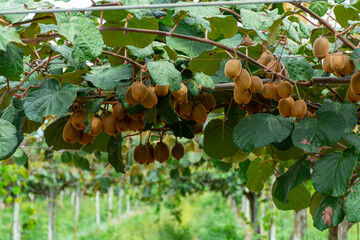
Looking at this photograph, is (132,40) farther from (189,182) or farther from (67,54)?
(189,182)

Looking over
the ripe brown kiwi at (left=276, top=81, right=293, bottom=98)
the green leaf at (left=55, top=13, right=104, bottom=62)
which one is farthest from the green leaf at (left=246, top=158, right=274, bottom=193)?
the green leaf at (left=55, top=13, right=104, bottom=62)

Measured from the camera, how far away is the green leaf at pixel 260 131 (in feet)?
5.72

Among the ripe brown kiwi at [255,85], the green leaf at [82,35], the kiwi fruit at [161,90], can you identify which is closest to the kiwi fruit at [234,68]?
the ripe brown kiwi at [255,85]

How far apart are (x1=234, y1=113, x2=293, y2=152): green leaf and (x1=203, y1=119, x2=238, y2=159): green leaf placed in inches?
17.0

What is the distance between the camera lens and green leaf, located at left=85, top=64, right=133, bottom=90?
164 cm

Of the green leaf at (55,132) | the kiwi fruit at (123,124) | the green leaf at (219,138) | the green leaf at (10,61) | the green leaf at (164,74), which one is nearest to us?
the green leaf at (10,61)

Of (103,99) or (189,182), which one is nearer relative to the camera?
(103,99)

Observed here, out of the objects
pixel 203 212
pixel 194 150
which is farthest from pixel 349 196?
pixel 203 212

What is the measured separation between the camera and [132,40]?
1598 millimetres

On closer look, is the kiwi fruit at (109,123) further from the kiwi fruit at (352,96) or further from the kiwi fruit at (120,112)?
the kiwi fruit at (352,96)

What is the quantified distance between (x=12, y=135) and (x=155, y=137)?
2.17 meters

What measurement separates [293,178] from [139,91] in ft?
2.50

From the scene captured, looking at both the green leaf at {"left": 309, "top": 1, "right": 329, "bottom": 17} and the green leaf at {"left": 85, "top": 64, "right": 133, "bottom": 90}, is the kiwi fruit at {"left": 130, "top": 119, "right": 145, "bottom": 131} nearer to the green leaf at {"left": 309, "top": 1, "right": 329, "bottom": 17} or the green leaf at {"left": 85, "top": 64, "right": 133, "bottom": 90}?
the green leaf at {"left": 85, "top": 64, "right": 133, "bottom": 90}

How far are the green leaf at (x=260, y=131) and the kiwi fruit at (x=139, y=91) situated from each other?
0.45 metres
